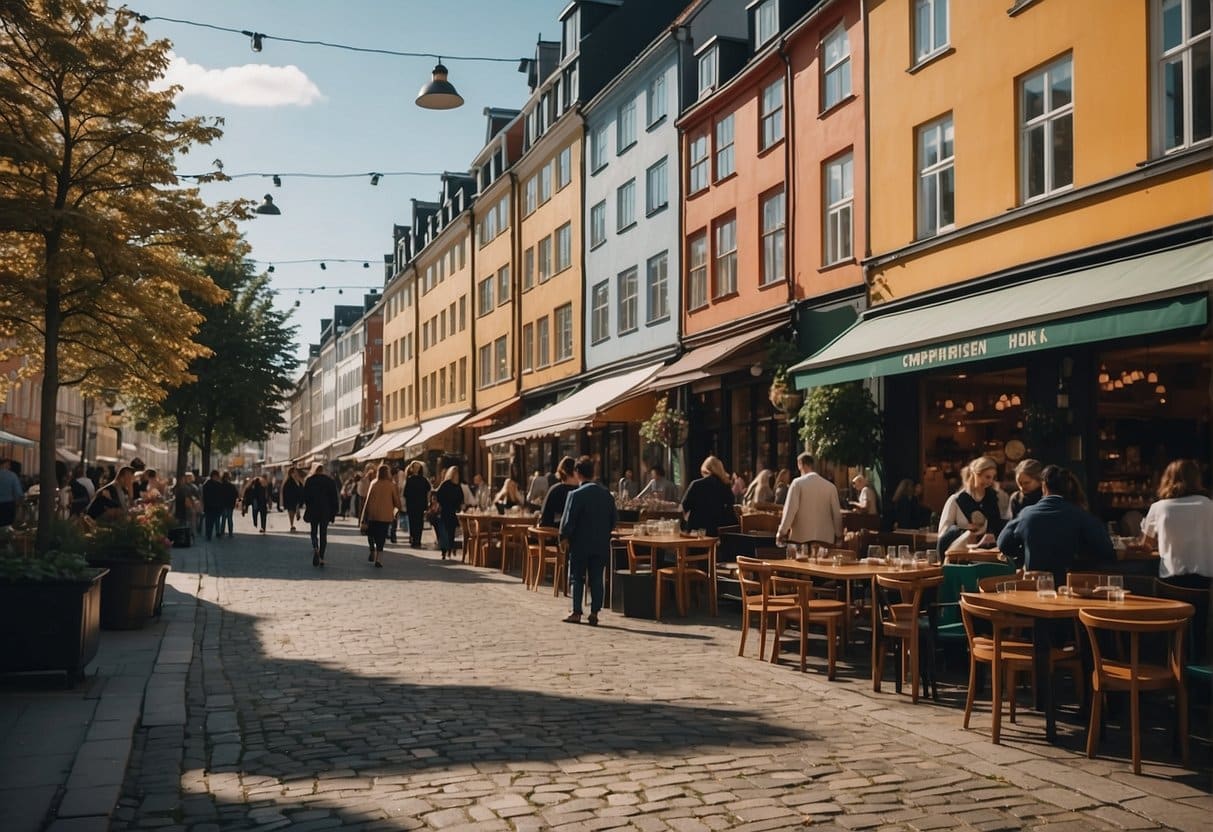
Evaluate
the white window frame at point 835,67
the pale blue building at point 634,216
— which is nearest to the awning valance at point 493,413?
the pale blue building at point 634,216

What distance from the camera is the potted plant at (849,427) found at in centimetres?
1802

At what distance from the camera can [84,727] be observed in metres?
7.46

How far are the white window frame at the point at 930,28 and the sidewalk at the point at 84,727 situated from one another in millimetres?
13510

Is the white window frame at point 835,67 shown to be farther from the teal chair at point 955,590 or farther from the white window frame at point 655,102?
the teal chair at point 955,590

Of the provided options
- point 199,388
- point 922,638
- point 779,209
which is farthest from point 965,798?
point 199,388

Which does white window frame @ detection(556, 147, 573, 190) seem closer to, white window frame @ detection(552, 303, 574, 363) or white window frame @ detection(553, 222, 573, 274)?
white window frame @ detection(553, 222, 573, 274)

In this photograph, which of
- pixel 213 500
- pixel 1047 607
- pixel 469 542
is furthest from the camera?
pixel 213 500

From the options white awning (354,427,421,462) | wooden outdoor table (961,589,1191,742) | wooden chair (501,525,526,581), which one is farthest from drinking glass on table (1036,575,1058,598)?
white awning (354,427,421,462)

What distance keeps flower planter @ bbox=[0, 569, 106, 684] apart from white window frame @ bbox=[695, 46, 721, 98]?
20.2m

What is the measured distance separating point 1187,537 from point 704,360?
49.0 feet

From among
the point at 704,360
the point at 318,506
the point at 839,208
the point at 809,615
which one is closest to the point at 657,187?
the point at 704,360

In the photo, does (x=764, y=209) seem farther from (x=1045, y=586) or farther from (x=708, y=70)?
(x=1045, y=586)

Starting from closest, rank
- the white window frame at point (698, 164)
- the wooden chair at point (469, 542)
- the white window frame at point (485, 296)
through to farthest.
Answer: the wooden chair at point (469, 542), the white window frame at point (698, 164), the white window frame at point (485, 296)

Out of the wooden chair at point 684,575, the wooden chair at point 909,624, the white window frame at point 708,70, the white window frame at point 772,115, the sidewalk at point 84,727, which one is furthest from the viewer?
the white window frame at point 708,70
